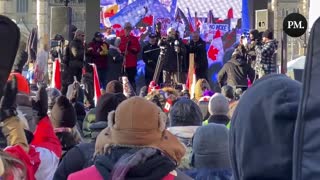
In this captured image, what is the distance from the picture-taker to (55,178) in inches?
181

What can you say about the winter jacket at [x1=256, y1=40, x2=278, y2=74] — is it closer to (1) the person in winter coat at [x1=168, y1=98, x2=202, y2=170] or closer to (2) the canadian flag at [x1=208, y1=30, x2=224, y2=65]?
(2) the canadian flag at [x1=208, y1=30, x2=224, y2=65]

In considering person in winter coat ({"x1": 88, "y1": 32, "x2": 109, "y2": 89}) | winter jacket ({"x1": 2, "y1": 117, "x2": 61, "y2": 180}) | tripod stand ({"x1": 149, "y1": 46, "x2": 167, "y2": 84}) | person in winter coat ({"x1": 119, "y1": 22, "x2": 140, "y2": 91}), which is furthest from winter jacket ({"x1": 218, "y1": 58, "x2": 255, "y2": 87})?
winter jacket ({"x1": 2, "y1": 117, "x2": 61, "y2": 180})

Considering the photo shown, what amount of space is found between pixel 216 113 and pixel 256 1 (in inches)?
724

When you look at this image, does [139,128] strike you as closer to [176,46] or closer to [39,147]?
[39,147]

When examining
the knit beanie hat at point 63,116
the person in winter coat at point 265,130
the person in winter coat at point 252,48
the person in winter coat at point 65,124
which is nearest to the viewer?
the person in winter coat at point 265,130

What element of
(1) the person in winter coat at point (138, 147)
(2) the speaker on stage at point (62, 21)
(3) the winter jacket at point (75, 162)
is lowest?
(3) the winter jacket at point (75, 162)

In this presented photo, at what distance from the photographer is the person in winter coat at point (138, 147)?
3609 millimetres

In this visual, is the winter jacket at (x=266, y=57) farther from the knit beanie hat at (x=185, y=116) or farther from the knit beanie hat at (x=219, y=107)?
the knit beanie hat at (x=185, y=116)

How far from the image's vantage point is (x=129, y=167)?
3533 mm

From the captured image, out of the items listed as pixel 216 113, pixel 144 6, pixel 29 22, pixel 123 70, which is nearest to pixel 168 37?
pixel 123 70

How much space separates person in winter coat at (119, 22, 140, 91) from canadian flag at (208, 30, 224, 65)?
4162 mm

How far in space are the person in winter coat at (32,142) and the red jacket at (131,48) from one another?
1232 centimetres

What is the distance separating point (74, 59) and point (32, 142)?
1307cm

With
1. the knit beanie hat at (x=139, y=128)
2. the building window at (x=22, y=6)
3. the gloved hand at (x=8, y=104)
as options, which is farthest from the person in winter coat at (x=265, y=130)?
the building window at (x=22, y=6)
